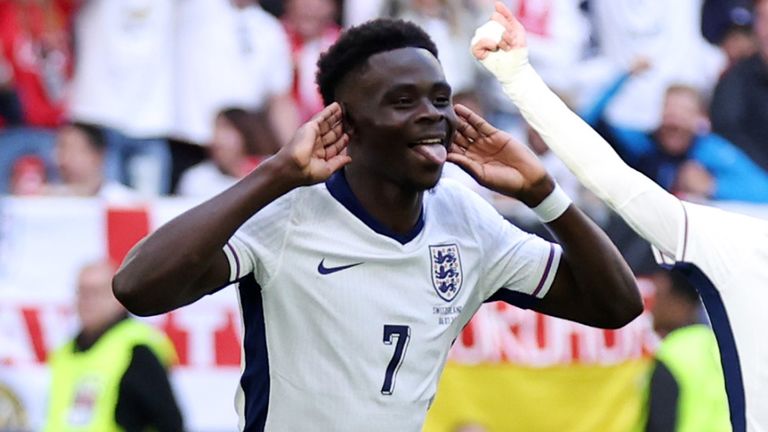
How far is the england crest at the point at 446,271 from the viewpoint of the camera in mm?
4227

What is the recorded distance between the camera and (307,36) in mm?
9328

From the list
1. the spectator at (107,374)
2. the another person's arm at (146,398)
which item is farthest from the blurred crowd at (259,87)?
the another person's arm at (146,398)

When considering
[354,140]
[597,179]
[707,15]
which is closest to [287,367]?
[354,140]

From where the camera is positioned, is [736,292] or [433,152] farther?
[433,152]

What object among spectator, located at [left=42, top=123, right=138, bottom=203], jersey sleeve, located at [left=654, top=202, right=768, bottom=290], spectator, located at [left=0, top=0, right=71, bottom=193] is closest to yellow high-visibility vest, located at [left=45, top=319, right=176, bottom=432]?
spectator, located at [left=42, top=123, right=138, bottom=203]

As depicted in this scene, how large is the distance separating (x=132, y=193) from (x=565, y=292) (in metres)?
5.00

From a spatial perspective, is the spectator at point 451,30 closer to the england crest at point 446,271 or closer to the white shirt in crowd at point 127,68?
the white shirt in crowd at point 127,68

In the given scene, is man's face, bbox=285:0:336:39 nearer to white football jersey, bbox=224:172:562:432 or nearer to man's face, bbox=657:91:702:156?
man's face, bbox=657:91:702:156

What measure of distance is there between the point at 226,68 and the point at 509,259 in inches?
199

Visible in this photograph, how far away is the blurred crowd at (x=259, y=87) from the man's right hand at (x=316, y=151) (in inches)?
189

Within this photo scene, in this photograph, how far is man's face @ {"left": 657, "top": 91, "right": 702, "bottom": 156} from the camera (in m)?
9.48

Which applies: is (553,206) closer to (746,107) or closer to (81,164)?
(81,164)

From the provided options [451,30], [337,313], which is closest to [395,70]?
[337,313]

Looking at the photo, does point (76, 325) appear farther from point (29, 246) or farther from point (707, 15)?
point (707, 15)
